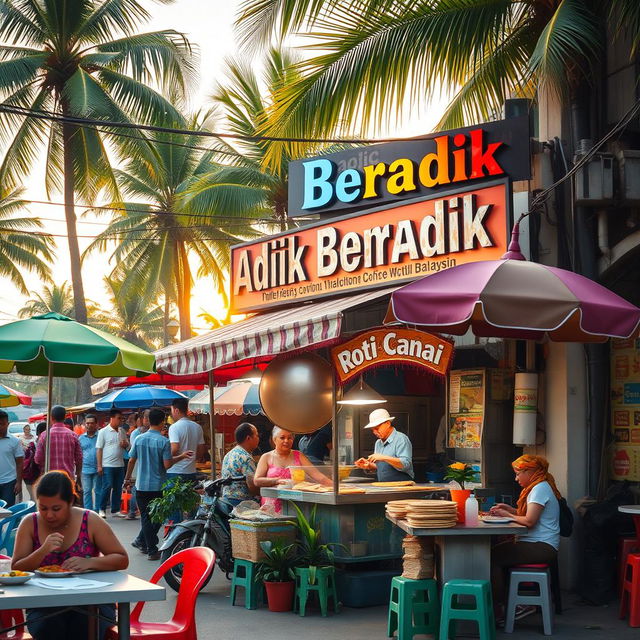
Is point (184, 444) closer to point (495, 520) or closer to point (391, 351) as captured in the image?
point (391, 351)

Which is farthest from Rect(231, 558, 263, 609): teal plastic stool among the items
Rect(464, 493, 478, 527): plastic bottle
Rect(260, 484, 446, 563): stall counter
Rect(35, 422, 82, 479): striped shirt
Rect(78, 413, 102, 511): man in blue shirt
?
Rect(78, 413, 102, 511): man in blue shirt

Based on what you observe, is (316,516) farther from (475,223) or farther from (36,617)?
(36,617)

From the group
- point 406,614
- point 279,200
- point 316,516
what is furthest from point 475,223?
point 279,200

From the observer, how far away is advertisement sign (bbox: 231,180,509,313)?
10516 millimetres

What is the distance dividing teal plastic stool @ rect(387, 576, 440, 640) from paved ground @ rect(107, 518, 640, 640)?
0.30 metres

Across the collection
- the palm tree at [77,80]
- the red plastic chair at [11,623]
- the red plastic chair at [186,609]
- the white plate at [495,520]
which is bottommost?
the red plastic chair at [11,623]

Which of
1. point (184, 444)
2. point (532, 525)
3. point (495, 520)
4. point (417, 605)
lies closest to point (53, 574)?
point (417, 605)

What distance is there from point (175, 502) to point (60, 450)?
112 inches

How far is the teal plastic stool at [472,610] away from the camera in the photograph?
786cm

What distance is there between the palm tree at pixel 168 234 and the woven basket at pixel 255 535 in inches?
917

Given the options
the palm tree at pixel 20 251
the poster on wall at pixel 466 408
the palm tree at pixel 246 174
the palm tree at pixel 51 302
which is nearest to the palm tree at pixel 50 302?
the palm tree at pixel 51 302

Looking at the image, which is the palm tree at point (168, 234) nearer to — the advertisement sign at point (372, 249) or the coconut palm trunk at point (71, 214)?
the coconut palm trunk at point (71, 214)

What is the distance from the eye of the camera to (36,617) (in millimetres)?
5555

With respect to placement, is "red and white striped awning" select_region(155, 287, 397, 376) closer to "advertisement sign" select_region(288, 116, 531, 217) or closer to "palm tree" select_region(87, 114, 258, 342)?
"advertisement sign" select_region(288, 116, 531, 217)
